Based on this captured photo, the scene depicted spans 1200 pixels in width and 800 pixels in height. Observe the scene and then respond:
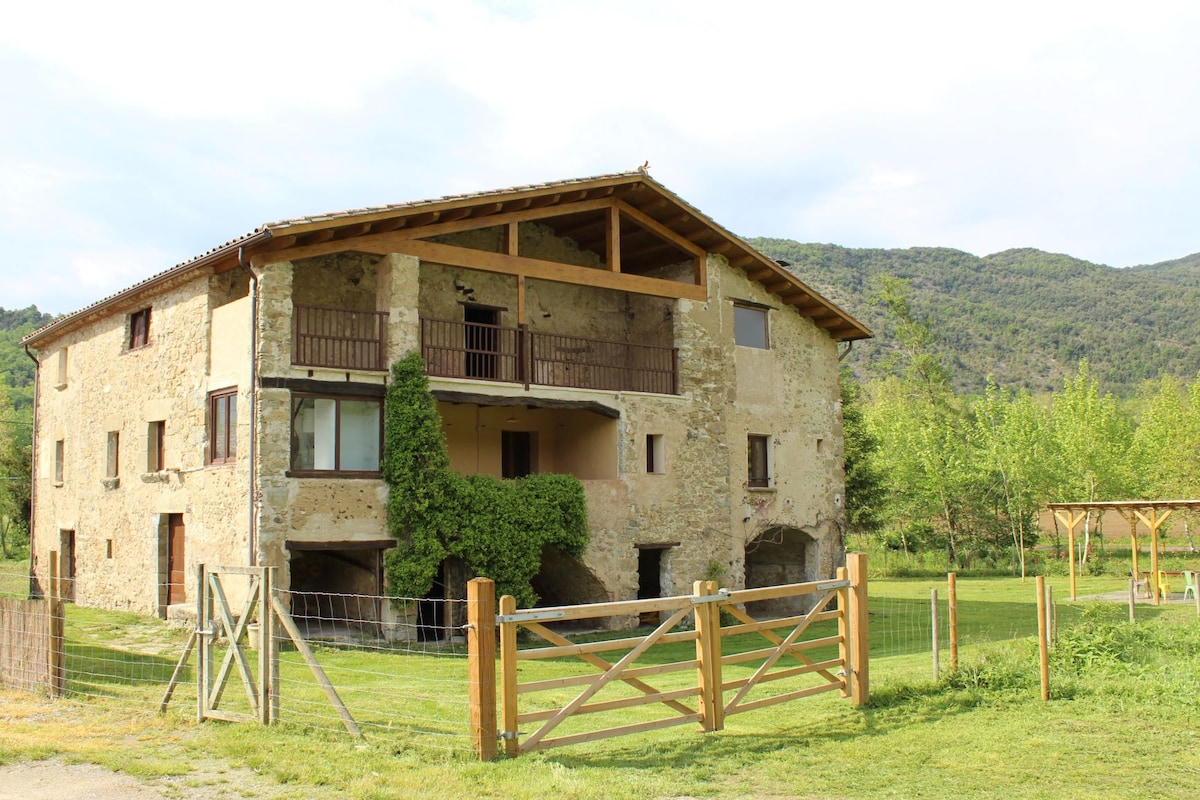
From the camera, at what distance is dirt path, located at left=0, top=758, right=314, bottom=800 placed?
744cm

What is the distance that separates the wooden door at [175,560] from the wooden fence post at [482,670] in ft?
44.8

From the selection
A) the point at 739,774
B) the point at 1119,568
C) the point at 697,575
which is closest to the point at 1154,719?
the point at 739,774

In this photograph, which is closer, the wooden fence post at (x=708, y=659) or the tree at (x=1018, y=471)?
the wooden fence post at (x=708, y=659)

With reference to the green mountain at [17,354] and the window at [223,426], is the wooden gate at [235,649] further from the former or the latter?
the green mountain at [17,354]

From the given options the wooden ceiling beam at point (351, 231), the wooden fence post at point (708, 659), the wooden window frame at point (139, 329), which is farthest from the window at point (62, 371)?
the wooden fence post at point (708, 659)

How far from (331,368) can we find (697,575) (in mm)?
9042

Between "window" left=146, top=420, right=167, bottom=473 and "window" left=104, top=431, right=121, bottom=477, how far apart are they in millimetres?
2315

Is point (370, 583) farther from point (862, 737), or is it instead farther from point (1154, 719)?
point (1154, 719)

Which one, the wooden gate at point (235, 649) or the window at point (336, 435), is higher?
the window at point (336, 435)

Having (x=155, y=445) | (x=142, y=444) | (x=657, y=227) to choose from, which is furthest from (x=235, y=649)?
(x=657, y=227)

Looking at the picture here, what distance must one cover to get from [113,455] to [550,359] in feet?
33.1

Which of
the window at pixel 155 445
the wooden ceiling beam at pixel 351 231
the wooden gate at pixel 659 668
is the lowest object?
the wooden gate at pixel 659 668

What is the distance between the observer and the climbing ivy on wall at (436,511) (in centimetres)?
1786

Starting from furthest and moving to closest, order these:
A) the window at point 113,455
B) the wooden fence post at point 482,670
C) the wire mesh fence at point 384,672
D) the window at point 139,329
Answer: the window at point 113,455
the window at point 139,329
the wire mesh fence at point 384,672
the wooden fence post at point 482,670
